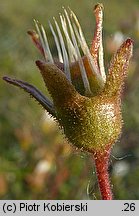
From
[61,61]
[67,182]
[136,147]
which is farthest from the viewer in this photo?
[136,147]

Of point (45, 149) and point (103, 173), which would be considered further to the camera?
point (45, 149)

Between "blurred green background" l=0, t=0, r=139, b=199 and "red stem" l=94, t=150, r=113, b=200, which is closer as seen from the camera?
"red stem" l=94, t=150, r=113, b=200

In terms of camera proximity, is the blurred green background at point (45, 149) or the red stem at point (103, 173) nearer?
the red stem at point (103, 173)

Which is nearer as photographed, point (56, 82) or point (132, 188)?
point (56, 82)

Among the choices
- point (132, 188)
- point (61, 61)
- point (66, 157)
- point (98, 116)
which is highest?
point (61, 61)

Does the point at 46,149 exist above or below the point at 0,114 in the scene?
below

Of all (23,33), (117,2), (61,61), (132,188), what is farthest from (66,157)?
(117,2)

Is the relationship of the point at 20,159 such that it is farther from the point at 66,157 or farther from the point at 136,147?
the point at 136,147

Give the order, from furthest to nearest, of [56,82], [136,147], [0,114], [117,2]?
[117,2], [0,114], [136,147], [56,82]
